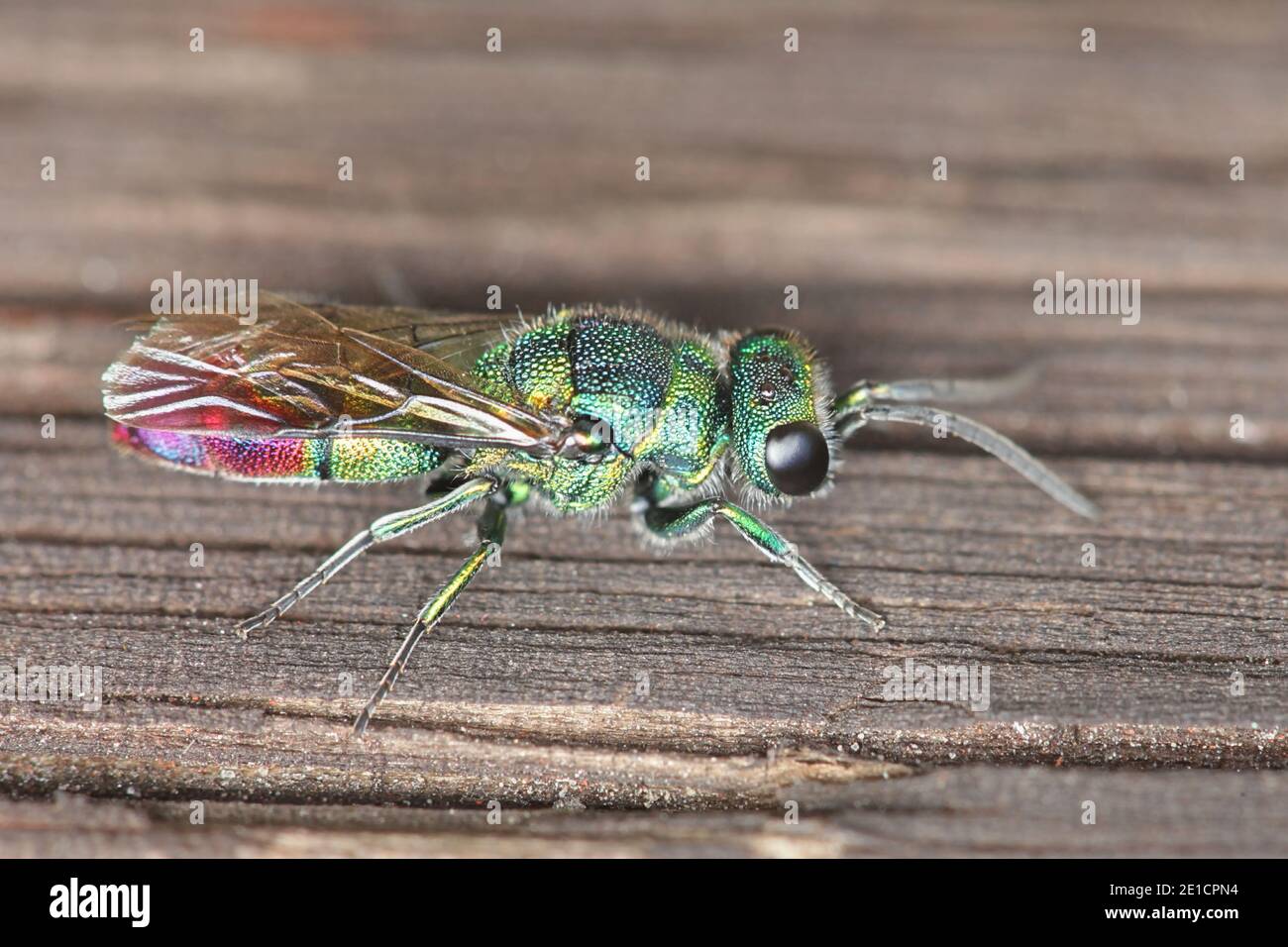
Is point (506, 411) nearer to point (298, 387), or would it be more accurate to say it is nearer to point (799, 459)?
point (298, 387)

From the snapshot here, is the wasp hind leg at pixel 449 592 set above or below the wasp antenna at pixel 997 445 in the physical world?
below

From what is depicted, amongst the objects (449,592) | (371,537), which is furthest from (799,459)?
(371,537)

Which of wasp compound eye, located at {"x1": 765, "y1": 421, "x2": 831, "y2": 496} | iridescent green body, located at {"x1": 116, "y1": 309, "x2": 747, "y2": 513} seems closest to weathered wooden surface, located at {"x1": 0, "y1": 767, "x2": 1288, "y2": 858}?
wasp compound eye, located at {"x1": 765, "y1": 421, "x2": 831, "y2": 496}

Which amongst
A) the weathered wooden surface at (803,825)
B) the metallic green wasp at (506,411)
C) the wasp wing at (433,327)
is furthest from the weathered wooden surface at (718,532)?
the wasp wing at (433,327)

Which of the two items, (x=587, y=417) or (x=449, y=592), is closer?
(x=449, y=592)

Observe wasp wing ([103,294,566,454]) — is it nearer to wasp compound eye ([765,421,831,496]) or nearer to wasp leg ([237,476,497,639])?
wasp leg ([237,476,497,639])

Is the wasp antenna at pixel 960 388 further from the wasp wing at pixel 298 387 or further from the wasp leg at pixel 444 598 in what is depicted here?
the wasp leg at pixel 444 598
